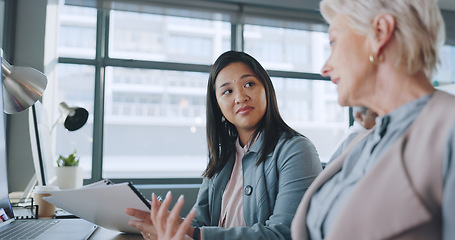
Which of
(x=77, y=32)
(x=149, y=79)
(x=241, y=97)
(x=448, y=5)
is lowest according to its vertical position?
(x=241, y=97)

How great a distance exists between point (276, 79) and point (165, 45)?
1.24 m

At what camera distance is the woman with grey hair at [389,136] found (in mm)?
551

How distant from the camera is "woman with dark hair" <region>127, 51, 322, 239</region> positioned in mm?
1127

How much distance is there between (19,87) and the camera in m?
1.53

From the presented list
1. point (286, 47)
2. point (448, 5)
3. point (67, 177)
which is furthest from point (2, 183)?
point (448, 5)

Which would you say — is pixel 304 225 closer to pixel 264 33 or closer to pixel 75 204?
pixel 75 204

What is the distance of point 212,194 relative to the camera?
1466 mm

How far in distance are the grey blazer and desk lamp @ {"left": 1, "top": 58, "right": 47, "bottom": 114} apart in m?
0.85

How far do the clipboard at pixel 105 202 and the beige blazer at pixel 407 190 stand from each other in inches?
21.4

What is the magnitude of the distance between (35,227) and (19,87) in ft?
2.03

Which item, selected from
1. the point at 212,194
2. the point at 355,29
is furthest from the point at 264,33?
the point at 355,29

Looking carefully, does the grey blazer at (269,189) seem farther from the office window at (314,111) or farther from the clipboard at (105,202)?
the office window at (314,111)

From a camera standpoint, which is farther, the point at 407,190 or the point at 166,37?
the point at 166,37

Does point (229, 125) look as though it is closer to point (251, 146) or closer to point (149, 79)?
point (251, 146)
